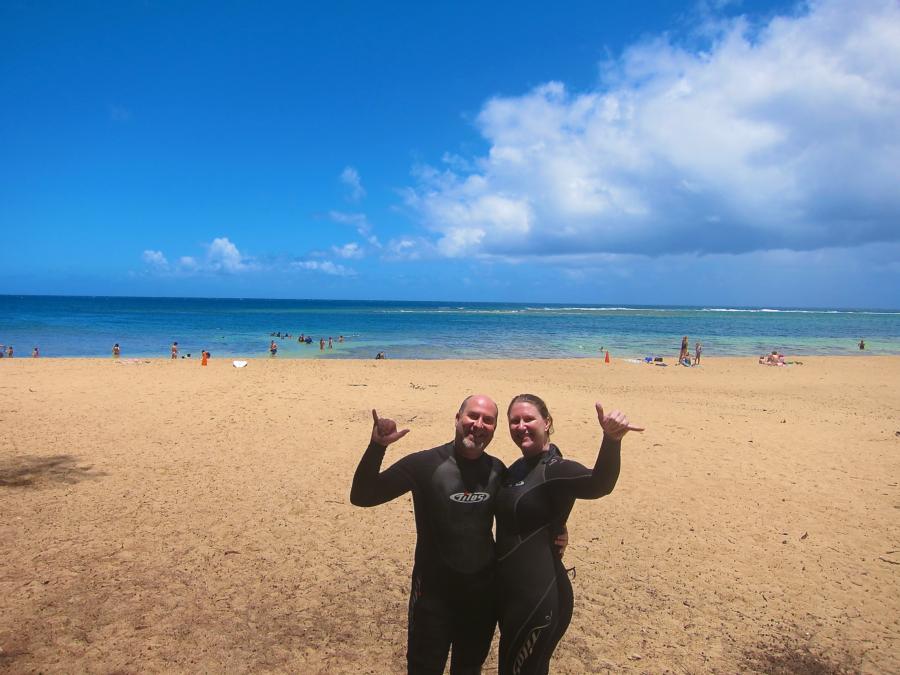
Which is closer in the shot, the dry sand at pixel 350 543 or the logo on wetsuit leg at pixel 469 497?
the logo on wetsuit leg at pixel 469 497

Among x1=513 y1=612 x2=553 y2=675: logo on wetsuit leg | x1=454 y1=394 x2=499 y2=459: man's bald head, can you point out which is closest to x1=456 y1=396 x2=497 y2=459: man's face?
x1=454 y1=394 x2=499 y2=459: man's bald head

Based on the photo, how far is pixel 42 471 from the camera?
8453mm

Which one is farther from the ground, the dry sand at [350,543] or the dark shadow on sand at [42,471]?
the dark shadow on sand at [42,471]

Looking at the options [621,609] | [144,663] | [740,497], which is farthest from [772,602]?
[144,663]

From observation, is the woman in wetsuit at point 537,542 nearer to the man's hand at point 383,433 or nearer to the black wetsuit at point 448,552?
the black wetsuit at point 448,552

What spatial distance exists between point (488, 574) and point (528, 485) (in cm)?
51

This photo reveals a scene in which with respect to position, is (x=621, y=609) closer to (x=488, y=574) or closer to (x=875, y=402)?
(x=488, y=574)

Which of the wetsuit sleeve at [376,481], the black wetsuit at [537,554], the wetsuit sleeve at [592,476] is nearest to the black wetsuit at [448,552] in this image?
the wetsuit sleeve at [376,481]

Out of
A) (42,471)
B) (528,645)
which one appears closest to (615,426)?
(528,645)

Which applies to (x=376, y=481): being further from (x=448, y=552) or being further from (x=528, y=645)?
(x=528, y=645)

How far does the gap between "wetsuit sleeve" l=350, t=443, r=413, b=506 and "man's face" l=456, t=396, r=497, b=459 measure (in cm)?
37

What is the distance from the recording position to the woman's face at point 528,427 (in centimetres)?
305

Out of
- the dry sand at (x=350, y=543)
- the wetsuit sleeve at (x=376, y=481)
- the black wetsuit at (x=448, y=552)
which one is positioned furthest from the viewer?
the dry sand at (x=350, y=543)

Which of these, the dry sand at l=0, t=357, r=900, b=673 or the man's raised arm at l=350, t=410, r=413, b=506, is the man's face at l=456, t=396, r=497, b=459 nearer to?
the man's raised arm at l=350, t=410, r=413, b=506
